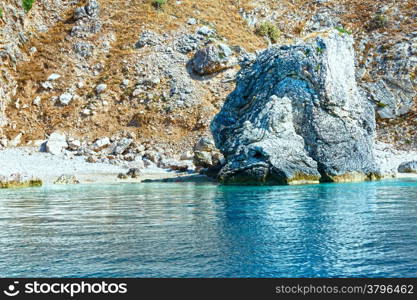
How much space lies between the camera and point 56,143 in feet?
135

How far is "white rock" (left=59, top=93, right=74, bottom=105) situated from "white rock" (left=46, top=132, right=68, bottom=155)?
523cm

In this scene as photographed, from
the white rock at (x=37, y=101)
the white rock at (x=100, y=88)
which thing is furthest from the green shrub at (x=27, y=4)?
the white rock at (x=100, y=88)

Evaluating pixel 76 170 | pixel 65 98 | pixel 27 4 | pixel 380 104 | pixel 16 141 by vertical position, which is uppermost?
pixel 27 4

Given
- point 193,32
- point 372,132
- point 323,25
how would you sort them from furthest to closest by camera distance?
point 323,25 → point 193,32 → point 372,132

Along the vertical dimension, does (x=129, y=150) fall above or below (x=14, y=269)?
above

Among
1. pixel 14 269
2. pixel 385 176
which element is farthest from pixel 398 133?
pixel 14 269

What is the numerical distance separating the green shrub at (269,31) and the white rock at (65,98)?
24.1 metres

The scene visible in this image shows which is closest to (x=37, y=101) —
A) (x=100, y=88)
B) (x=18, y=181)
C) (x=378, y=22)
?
(x=100, y=88)

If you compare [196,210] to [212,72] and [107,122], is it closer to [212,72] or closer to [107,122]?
[107,122]

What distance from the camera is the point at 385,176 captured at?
33.0 metres

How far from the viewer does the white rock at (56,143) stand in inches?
1585

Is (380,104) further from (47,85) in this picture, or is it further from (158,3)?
(47,85)

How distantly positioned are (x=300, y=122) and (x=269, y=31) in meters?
31.4

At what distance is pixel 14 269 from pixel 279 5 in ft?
200
